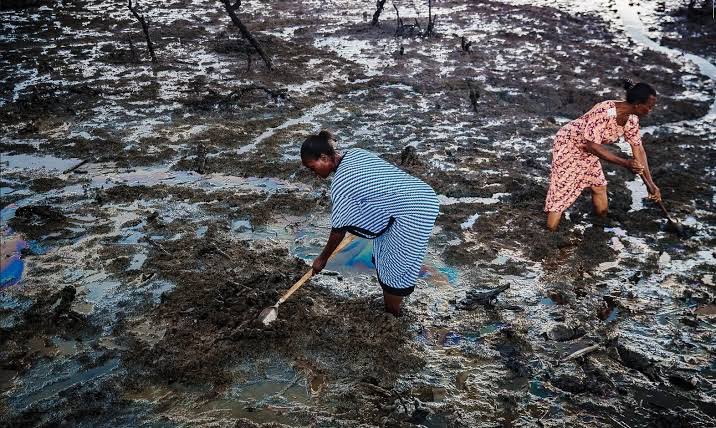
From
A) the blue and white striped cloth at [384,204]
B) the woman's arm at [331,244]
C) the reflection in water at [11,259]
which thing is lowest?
the reflection in water at [11,259]

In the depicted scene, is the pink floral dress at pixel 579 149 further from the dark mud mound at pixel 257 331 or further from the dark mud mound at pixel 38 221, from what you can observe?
the dark mud mound at pixel 38 221

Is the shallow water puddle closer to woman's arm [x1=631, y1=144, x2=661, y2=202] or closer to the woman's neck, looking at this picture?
the woman's neck

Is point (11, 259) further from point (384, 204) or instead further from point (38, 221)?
point (384, 204)

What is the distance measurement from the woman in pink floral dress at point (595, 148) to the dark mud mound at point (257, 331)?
6.69 ft

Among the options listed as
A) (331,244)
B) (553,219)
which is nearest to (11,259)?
(331,244)

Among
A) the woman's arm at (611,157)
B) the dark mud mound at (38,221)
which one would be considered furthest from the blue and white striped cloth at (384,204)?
the dark mud mound at (38,221)

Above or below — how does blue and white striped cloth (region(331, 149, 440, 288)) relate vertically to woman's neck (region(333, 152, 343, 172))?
below

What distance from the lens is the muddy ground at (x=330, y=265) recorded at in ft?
11.6

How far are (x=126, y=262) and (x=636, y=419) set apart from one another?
402 cm

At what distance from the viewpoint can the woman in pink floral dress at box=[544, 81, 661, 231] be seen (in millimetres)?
4582

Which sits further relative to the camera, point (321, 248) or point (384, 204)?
point (321, 248)

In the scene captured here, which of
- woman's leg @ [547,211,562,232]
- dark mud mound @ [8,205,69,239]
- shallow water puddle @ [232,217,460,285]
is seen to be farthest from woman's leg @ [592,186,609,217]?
dark mud mound @ [8,205,69,239]

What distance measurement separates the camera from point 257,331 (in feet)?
13.0

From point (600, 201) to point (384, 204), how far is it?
297 cm
